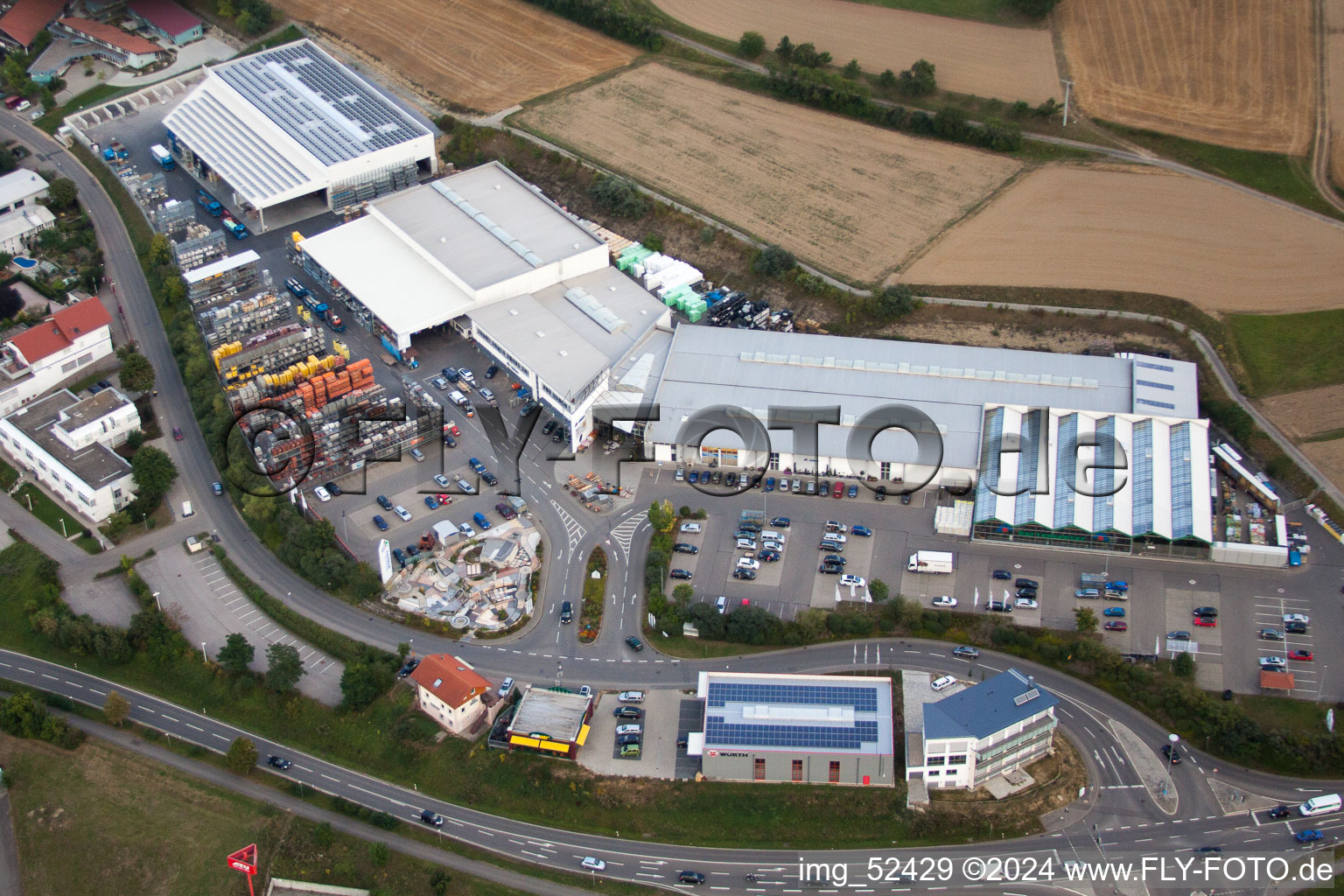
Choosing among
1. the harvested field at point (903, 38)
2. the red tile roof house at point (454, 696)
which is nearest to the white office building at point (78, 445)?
the red tile roof house at point (454, 696)

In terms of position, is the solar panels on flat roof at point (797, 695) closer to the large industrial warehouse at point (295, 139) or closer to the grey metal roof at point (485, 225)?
the grey metal roof at point (485, 225)

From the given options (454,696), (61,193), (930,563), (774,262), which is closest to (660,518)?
(930,563)

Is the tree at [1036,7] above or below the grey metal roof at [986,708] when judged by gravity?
above

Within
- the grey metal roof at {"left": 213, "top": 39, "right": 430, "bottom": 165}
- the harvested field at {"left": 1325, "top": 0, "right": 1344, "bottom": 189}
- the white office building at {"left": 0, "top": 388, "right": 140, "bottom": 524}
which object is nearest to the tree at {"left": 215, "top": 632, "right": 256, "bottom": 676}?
the white office building at {"left": 0, "top": 388, "right": 140, "bottom": 524}

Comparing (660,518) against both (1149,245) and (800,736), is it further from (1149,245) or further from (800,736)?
(1149,245)

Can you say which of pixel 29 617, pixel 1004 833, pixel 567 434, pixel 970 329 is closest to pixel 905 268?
pixel 970 329

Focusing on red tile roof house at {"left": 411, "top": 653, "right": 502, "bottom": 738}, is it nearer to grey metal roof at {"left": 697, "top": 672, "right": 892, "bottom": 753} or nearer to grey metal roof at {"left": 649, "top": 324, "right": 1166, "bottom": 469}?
grey metal roof at {"left": 697, "top": 672, "right": 892, "bottom": 753}
